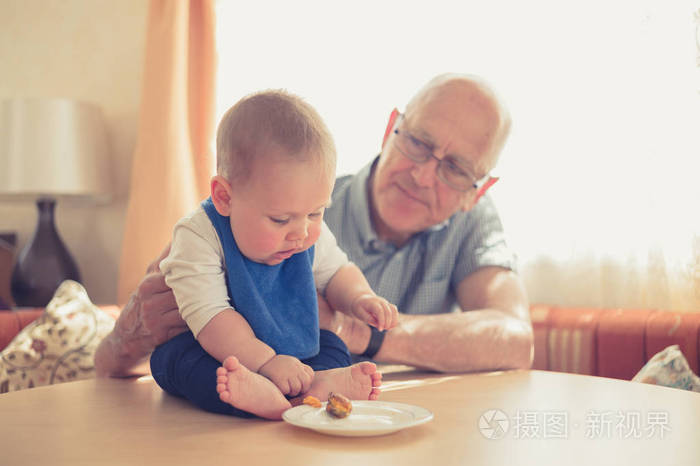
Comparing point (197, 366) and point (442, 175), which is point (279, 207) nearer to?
point (197, 366)

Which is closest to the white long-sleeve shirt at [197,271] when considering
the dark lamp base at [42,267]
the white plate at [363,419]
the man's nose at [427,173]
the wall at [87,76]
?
the white plate at [363,419]

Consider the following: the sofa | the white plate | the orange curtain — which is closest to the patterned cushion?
the sofa

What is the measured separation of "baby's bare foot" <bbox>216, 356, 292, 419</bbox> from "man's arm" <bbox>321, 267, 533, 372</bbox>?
0.42 metres

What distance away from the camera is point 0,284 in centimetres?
365

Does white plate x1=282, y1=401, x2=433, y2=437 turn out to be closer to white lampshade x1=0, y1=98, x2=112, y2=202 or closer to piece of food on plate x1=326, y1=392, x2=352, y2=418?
piece of food on plate x1=326, y1=392, x2=352, y2=418

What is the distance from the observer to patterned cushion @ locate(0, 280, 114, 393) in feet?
7.72

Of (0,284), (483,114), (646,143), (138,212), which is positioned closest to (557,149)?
(646,143)

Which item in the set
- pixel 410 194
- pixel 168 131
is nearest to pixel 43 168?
pixel 168 131

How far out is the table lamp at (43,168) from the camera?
333 cm

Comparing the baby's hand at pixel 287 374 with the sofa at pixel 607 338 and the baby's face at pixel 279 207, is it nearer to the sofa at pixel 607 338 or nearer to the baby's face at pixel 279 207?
the baby's face at pixel 279 207

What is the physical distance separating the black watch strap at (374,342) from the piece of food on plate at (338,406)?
598 millimetres

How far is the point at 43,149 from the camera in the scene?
131 inches

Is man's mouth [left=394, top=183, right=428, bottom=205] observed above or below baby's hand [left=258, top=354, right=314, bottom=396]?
above

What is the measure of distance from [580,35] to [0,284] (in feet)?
10.4
